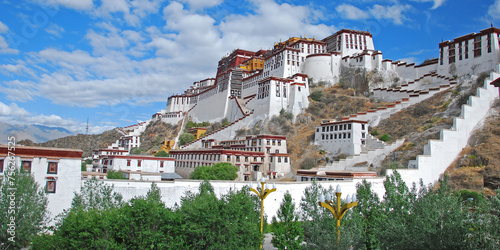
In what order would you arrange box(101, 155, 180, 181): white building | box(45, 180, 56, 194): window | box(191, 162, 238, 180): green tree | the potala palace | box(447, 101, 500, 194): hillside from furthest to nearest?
box(101, 155, 180, 181): white building
box(191, 162, 238, 180): green tree
box(447, 101, 500, 194): hillside
the potala palace
box(45, 180, 56, 194): window

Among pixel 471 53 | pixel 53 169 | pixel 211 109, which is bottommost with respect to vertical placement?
pixel 53 169

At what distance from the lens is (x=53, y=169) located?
22.1 metres

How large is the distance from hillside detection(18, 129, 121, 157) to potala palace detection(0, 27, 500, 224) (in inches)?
398

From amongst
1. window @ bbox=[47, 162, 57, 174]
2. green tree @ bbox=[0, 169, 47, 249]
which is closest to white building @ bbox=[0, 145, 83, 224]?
window @ bbox=[47, 162, 57, 174]

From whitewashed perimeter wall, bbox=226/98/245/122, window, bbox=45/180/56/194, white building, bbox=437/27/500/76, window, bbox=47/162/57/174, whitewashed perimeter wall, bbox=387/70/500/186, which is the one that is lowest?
window, bbox=45/180/56/194

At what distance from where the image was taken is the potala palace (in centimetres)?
2558

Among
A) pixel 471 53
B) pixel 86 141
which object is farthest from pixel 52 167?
pixel 86 141

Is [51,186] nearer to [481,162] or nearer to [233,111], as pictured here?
[481,162]

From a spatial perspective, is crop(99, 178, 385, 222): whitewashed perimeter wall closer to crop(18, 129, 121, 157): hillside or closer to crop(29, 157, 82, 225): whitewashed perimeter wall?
crop(29, 157, 82, 225): whitewashed perimeter wall

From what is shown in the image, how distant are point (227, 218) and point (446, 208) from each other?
9.44 meters

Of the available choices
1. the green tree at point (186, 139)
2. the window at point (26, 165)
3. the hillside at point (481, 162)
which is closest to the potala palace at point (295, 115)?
the window at point (26, 165)

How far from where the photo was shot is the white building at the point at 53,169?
2120 cm

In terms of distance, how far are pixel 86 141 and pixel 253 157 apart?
251 ft

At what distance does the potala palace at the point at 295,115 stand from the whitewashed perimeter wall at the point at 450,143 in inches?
4.4
